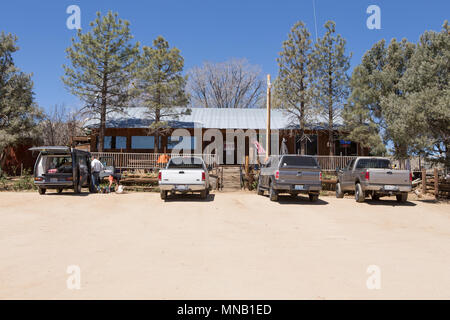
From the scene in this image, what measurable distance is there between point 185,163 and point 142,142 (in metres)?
16.4

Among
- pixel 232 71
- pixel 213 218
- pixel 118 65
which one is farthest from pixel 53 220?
pixel 232 71

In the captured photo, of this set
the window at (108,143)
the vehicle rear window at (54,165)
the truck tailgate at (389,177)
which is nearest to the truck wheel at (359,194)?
the truck tailgate at (389,177)

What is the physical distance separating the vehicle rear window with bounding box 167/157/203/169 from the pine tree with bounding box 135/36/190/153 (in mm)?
11670

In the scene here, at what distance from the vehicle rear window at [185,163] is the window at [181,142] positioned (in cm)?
1477

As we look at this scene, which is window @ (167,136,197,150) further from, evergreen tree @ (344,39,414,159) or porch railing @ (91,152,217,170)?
evergreen tree @ (344,39,414,159)

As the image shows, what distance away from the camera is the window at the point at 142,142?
2984 centimetres

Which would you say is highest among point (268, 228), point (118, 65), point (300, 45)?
point (300, 45)

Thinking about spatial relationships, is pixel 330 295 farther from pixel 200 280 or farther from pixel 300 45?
pixel 300 45

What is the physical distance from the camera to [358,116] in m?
25.2

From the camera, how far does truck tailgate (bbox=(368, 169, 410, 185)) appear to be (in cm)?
1322

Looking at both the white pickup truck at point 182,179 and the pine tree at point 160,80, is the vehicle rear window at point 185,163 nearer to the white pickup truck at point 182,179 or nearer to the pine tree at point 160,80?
the white pickup truck at point 182,179

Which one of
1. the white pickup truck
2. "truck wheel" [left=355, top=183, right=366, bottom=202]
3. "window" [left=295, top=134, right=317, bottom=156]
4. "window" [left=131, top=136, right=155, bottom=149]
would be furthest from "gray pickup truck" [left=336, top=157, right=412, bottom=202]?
"window" [left=131, top=136, right=155, bottom=149]

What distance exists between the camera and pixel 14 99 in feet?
81.5
